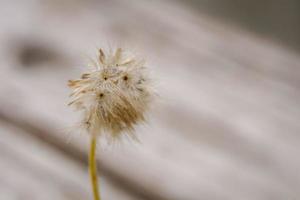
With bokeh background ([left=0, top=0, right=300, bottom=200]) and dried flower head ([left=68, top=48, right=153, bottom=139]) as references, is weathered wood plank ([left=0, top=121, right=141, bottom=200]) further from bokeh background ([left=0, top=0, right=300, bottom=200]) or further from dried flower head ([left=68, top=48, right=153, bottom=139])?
dried flower head ([left=68, top=48, right=153, bottom=139])

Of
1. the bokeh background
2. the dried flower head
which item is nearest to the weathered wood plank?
the bokeh background

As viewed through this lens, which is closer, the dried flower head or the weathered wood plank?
the dried flower head

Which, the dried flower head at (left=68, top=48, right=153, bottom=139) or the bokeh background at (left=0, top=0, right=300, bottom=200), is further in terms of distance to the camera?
the bokeh background at (left=0, top=0, right=300, bottom=200)

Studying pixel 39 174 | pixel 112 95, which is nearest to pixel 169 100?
pixel 39 174

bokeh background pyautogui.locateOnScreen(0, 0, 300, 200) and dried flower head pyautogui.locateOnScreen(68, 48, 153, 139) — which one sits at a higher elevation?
bokeh background pyautogui.locateOnScreen(0, 0, 300, 200)

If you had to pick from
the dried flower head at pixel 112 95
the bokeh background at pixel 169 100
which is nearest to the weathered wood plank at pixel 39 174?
the bokeh background at pixel 169 100

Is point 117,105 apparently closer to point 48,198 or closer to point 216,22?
point 48,198
